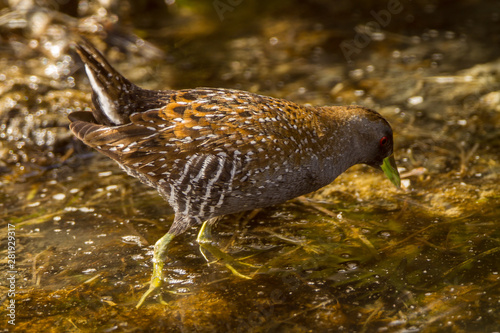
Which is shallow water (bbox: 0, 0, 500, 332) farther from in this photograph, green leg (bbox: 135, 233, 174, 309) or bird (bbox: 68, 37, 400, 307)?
bird (bbox: 68, 37, 400, 307)

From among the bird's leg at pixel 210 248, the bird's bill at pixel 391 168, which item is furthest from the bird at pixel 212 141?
the bird's bill at pixel 391 168

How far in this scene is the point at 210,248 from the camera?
439cm

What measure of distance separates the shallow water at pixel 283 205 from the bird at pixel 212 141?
1.42ft

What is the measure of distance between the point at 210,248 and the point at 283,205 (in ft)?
3.00

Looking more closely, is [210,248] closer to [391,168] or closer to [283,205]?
[283,205]

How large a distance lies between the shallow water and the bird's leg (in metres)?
0.07

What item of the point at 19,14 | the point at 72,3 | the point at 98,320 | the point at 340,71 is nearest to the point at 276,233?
the point at 98,320

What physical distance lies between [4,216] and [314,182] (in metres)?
2.76

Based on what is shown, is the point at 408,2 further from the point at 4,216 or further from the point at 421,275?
the point at 4,216

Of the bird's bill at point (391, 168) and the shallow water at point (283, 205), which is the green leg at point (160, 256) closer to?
the shallow water at point (283, 205)

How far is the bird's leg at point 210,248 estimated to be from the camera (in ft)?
13.7

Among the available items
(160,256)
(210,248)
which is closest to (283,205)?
(210,248)

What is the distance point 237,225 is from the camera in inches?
187

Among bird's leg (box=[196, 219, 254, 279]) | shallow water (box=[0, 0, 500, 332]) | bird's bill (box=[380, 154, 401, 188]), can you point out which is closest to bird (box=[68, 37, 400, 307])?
bird's leg (box=[196, 219, 254, 279])
